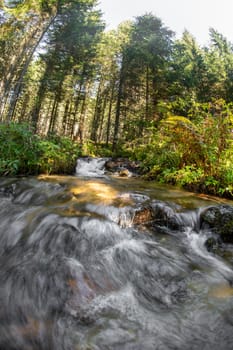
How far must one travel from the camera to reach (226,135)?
6879mm

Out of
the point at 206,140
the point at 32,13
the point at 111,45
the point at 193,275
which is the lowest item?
the point at 193,275

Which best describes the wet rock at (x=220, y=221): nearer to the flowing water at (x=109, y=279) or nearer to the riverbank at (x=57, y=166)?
the flowing water at (x=109, y=279)

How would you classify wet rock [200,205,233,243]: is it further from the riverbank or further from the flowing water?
the riverbank

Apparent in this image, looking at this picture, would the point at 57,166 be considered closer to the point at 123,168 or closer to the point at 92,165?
the point at 123,168

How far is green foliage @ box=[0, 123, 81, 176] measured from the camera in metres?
7.54

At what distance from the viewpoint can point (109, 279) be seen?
121 inches

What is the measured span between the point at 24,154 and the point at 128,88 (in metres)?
17.5

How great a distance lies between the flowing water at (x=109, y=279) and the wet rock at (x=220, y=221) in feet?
0.45

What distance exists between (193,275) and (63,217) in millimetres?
2117

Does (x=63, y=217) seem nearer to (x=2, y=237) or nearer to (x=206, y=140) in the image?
(x=2, y=237)

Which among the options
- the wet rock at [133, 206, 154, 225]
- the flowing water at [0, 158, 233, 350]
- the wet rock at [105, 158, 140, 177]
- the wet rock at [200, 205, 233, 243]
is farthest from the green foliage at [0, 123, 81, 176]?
the wet rock at [200, 205, 233, 243]

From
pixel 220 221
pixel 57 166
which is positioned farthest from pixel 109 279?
pixel 57 166

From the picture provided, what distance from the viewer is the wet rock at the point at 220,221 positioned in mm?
4297

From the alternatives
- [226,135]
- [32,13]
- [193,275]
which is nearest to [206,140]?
[226,135]
